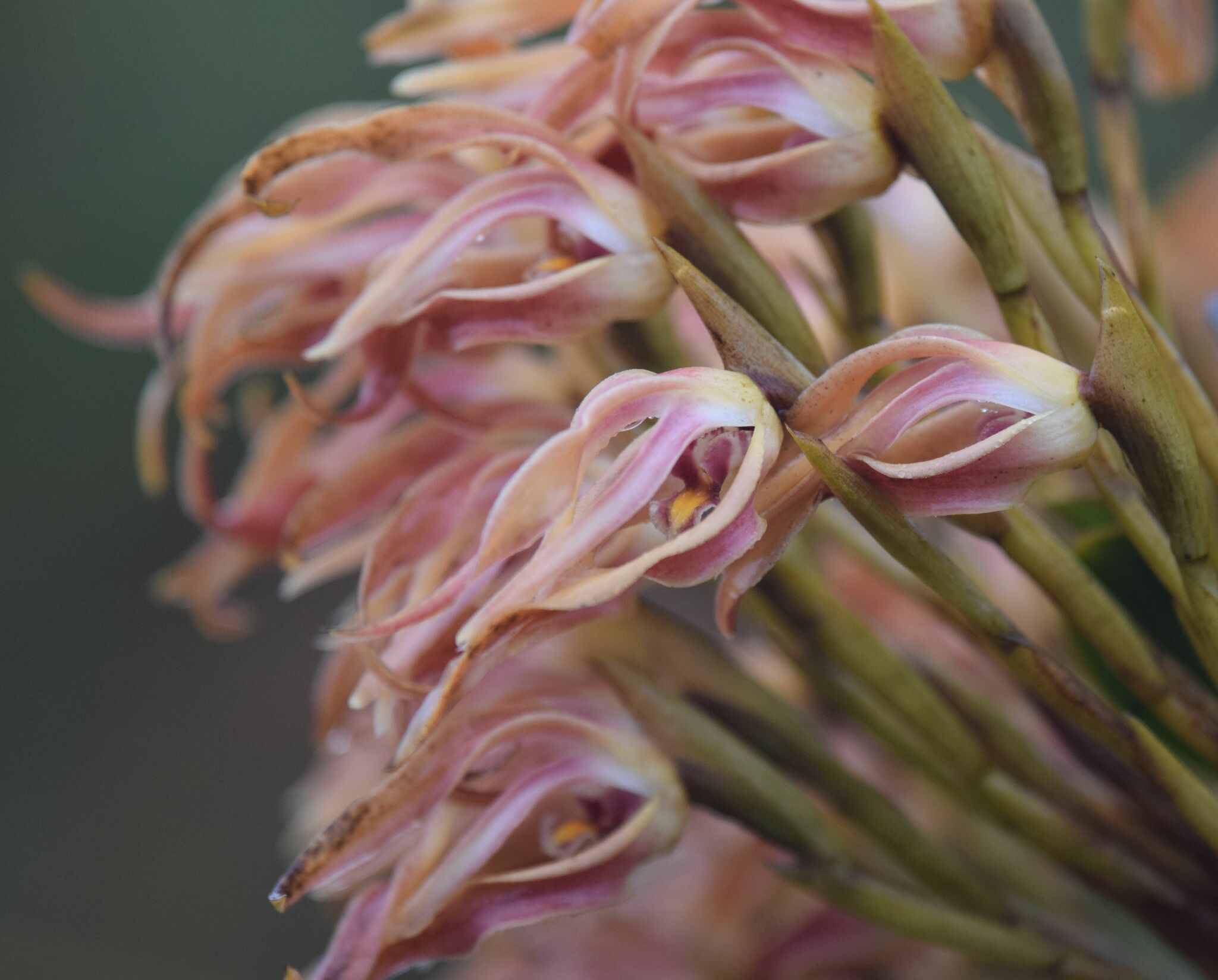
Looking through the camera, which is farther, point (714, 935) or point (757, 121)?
point (714, 935)

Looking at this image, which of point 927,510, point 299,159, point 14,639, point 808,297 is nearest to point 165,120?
point 14,639

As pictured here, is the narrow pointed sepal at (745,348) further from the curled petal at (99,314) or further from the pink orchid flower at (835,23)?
Answer: the curled petal at (99,314)

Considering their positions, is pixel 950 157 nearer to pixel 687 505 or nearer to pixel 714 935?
pixel 687 505

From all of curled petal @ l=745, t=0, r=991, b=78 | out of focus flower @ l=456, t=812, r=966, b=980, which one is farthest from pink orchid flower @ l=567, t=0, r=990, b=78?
out of focus flower @ l=456, t=812, r=966, b=980

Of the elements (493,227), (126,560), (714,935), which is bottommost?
(126,560)

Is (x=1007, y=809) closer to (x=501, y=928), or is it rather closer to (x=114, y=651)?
(x=501, y=928)

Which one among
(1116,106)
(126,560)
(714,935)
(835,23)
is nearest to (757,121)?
(835,23)
